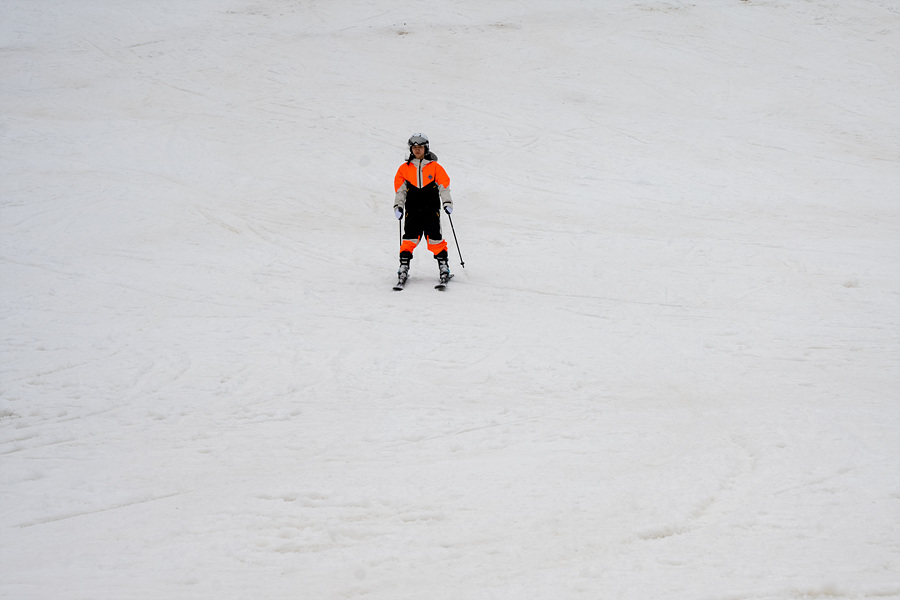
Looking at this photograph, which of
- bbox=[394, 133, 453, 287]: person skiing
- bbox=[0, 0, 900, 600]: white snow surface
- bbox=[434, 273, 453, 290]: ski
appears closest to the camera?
bbox=[0, 0, 900, 600]: white snow surface

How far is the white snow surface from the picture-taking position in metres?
3.55

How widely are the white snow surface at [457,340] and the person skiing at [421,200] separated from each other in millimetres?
522

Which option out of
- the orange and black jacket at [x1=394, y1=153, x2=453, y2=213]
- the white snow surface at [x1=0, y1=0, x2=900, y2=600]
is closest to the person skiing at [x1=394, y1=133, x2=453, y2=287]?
the orange and black jacket at [x1=394, y1=153, x2=453, y2=213]

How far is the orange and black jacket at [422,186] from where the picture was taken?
788cm

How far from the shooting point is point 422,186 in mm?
7922

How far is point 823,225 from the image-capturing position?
34.3 ft

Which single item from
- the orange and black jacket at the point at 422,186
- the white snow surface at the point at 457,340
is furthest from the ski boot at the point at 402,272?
the orange and black jacket at the point at 422,186

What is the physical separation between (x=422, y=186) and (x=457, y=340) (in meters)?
2.32

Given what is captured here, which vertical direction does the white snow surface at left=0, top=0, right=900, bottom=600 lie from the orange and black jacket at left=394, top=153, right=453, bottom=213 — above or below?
below

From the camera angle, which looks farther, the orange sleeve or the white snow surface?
the orange sleeve

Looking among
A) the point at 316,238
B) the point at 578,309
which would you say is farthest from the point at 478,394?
the point at 316,238

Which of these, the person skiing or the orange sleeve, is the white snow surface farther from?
the orange sleeve

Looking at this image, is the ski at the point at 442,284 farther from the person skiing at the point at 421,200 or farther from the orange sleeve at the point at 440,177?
the orange sleeve at the point at 440,177

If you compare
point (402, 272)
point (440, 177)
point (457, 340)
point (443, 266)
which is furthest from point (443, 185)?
point (457, 340)
